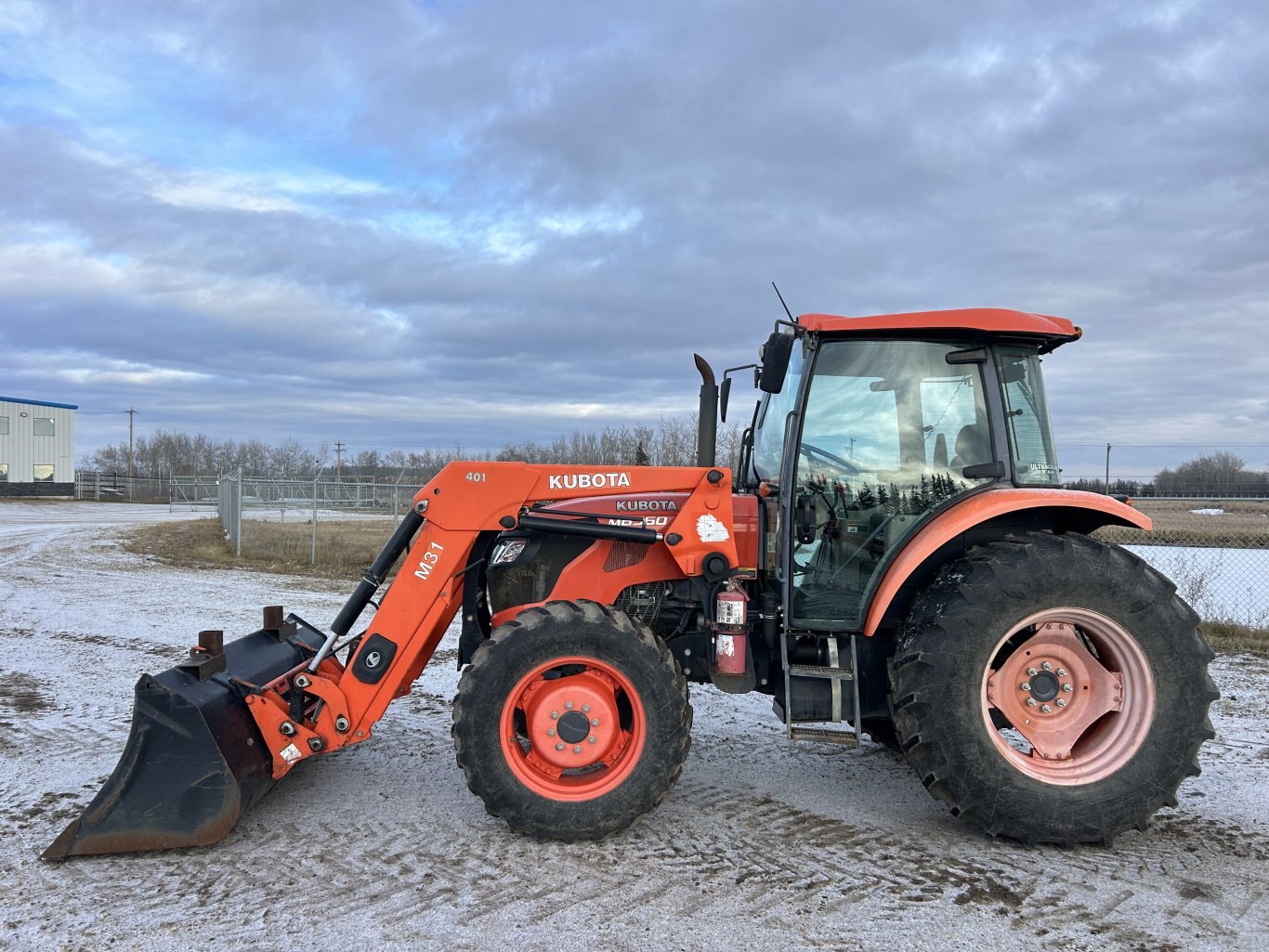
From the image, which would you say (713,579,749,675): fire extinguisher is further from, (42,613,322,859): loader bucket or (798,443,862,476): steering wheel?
(42,613,322,859): loader bucket

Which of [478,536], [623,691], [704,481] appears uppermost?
[704,481]

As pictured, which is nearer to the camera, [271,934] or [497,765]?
[271,934]

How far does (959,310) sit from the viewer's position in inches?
150

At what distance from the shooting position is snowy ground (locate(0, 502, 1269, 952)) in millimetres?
2861

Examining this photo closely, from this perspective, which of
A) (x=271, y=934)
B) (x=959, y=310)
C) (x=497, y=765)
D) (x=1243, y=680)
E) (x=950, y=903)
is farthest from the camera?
(x=1243, y=680)

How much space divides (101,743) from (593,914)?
3301 millimetres

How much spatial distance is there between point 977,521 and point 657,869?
1966 millimetres

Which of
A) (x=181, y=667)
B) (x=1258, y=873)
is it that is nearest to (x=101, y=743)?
(x=181, y=667)

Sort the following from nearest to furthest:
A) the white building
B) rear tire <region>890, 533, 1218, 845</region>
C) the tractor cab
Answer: rear tire <region>890, 533, 1218, 845</region>
the tractor cab
the white building

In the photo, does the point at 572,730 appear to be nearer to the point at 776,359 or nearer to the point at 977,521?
the point at 776,359

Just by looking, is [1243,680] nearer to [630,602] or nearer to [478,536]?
[630,602]

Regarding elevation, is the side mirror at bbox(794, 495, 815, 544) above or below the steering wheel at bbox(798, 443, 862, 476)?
below

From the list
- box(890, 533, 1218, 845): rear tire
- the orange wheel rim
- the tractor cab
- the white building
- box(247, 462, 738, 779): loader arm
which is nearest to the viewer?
box(890, 533, 1218, 845): rear tire

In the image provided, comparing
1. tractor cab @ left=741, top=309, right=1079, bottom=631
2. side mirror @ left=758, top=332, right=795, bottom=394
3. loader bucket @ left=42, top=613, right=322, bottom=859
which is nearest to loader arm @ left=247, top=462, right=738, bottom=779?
loader bucket @ left=42, top=613, right=322, bottom=859
